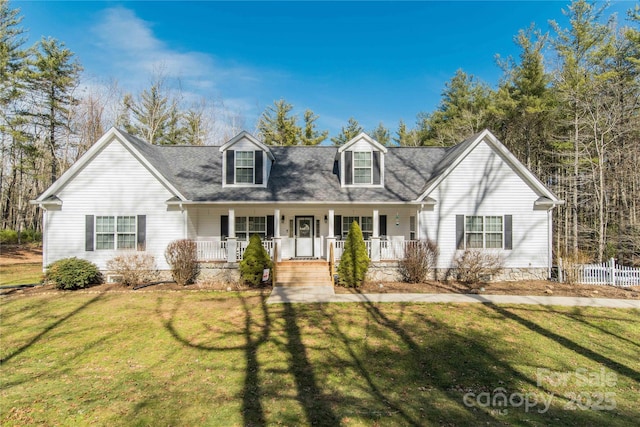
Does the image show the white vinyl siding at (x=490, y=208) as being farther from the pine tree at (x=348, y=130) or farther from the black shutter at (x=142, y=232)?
the pine tree at (x=348, y=130)

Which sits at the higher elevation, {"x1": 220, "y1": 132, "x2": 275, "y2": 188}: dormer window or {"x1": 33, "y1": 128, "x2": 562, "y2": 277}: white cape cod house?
{"x1": 220, "y1": 132, "x2": 275, "y2": 188}: dormer window

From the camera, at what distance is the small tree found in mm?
12484

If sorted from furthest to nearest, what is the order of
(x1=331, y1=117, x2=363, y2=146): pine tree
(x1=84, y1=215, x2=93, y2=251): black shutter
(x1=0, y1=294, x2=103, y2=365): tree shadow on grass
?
(x1=331, y1=117, x2=363, y2=146): pine tree, (x1=84, y1=215, x2=93, y2=251): black shutter, (x1=0, y1=294, x2=103, y2=365): tree shadow on grass

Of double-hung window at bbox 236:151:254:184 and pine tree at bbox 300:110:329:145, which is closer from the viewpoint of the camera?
double-hung window at bbox 236:151:254:184

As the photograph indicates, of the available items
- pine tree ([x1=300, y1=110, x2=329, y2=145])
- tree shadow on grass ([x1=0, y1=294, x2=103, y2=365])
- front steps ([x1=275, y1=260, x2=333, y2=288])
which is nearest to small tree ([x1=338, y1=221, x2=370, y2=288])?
front steps ([x1=275, y1=260, x2=333, y2=288])

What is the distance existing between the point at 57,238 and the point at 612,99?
93.4 feet

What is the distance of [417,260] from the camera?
1301cm

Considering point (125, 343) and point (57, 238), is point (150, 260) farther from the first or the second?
point (125, 343)

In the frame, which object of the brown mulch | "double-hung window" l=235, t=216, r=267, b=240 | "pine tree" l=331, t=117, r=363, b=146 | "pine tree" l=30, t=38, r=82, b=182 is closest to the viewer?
the brown mulch

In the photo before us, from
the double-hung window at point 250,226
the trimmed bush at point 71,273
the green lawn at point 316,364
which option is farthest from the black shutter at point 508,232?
the trimmed bush at point 71,273

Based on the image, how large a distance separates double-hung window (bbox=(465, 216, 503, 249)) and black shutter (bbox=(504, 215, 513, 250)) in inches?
6.2

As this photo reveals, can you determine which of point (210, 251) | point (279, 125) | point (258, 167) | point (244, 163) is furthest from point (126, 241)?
point (279, 125)

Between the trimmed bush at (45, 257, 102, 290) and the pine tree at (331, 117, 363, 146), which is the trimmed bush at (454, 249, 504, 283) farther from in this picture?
the pine tree at (331, 117, 363, 146)

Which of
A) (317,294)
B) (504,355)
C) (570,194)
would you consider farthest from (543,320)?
(570,194)
